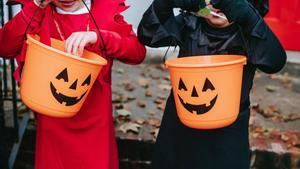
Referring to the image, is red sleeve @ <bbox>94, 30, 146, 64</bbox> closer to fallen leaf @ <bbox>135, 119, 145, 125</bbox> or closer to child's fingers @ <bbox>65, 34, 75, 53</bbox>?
child's fingers @ <bbox>65, 34, 75, 53</bbox>

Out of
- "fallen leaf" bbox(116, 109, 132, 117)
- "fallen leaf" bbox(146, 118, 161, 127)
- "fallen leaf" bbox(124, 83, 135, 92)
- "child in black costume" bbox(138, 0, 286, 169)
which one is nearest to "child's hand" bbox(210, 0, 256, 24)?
"child in black costume" bbox(138, 0, 286, 169)

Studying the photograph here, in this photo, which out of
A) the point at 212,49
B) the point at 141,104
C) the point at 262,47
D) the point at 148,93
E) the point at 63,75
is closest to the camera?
the point at 63,75

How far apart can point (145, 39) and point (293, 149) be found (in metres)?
1.64

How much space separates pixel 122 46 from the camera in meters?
2.59

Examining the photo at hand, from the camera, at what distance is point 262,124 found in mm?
4004

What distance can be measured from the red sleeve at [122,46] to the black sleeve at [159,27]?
0.08 m

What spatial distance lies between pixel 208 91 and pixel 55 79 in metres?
0.69

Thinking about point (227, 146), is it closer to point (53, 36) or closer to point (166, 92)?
point (53, 36)

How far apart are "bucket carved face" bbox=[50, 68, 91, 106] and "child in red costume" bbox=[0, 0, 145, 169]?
0.63 ft

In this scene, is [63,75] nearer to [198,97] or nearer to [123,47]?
[123,47]

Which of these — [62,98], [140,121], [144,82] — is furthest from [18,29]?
[144,82]

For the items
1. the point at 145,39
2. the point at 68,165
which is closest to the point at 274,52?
the point at 145,39

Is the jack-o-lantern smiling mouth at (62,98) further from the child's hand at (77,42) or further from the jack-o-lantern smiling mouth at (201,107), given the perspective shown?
the jack-o-lantern smiling mouth at (201,107)

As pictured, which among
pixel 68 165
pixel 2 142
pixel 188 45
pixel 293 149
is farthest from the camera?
pixel 293 149
